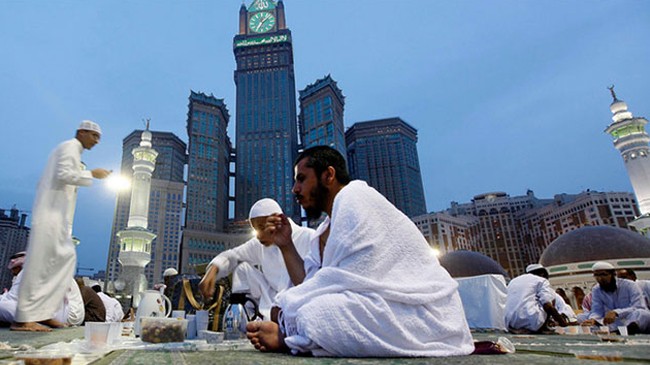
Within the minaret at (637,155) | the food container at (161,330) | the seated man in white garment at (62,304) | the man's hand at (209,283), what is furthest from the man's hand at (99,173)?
the minaret at (637,155)

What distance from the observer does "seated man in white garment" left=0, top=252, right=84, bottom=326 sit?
124 inches

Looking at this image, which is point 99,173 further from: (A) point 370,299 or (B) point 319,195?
(A) point 370,299

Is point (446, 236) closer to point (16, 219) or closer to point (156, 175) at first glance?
point (156, 175)

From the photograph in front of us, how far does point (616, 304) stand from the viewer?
3.93m

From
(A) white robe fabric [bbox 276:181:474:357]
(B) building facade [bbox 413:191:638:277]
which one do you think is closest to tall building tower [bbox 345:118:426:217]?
(B) building facade [bbox 413:191:638:277]

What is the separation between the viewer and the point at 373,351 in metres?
1.09

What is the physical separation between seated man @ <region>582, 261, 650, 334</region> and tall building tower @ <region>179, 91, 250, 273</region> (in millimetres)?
49790

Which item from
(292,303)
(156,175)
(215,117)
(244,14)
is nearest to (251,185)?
(215,117)

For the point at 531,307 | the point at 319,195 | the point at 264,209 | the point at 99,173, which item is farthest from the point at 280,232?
the point at 531,307

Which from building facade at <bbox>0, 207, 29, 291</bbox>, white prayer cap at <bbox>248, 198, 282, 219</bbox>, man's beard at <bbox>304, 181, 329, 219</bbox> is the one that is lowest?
man's beard at <bbox>304, 181, 329, 219</bbox>

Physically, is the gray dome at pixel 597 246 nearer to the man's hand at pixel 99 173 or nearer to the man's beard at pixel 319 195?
the man's beard at pixel 319 195

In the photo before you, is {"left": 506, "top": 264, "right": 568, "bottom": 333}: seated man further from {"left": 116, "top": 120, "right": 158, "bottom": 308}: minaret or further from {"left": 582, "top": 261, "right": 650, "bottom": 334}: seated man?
{"left": 116, "top": 120, "right": 158, "bottom": 308}: minaret

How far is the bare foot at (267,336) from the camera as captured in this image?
1257 mm

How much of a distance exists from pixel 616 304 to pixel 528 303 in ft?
2.94
